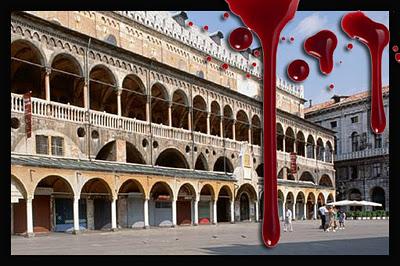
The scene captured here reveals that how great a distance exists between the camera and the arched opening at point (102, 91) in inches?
1051

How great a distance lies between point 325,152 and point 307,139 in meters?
4.90

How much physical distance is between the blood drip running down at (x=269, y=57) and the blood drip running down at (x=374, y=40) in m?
3.69

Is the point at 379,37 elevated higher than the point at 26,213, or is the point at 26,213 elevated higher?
the point at 379,37

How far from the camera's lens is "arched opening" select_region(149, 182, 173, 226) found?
1108 inches

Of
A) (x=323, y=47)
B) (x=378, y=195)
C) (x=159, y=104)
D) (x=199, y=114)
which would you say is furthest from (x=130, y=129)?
(x=378, y=195)

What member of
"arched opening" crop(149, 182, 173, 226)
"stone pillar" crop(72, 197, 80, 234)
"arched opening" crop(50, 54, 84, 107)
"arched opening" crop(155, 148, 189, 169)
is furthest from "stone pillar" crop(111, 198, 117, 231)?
"arched opening" crop(155, 148, 189, 169)

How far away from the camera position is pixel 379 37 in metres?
12.2

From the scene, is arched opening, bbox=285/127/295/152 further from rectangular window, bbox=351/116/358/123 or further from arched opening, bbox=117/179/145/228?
arched opening, bbox=117/179/145/228

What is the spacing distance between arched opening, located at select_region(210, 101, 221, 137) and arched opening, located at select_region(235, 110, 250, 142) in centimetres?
138

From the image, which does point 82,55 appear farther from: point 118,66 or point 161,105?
point 161,105

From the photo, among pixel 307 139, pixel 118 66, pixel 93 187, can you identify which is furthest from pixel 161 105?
pixel 307 139

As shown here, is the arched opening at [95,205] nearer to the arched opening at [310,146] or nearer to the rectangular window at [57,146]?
the rectangular window at [57,146]

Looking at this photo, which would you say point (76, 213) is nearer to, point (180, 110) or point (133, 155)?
point (133, 155)

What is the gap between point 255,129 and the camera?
39.7 metres
